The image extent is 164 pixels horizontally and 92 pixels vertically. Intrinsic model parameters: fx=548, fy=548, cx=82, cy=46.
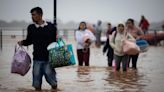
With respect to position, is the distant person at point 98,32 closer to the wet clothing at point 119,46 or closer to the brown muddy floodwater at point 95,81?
the brown muddy floodwater at point 95,81

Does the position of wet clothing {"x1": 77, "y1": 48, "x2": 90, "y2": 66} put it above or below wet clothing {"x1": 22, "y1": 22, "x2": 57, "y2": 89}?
below

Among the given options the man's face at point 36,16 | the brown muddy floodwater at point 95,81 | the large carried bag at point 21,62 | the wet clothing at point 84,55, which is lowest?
the brown muddy floodwater at point 95,81

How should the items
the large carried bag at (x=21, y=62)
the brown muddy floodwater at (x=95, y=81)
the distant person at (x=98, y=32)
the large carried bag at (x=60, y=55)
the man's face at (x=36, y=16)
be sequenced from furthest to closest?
the distant person at (x=98, y=32), the brown muddy floodwater at (x=95, y=81), the large carried bag at (x=21, y=62), the large carried bag at (x=60, y=55), the man's face at (x=36, y=16)

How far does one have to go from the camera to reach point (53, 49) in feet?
36.3

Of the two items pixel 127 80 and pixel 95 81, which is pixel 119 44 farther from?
pixel 95 81

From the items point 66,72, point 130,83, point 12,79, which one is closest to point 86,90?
point 130,83

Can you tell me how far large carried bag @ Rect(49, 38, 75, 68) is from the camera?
11.0 m

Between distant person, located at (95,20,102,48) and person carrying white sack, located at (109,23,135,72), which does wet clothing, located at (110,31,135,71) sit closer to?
person carrying white sack, located at (109,23,135,72)

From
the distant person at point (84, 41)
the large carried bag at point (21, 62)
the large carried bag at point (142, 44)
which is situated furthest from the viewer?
the distant person at point (84, 41)

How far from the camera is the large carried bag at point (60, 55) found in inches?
434

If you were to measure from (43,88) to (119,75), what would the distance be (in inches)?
139

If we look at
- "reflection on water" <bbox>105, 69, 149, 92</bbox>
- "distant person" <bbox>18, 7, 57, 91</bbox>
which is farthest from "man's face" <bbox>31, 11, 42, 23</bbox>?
"reflection on water" <bbox>105, 69, 149, 92</bbox>

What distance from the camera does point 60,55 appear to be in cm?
1116

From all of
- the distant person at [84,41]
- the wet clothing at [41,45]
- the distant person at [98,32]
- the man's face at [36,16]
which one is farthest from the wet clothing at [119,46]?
the distant person at [98,32]
